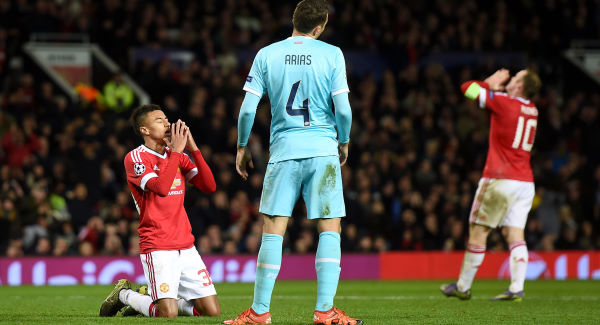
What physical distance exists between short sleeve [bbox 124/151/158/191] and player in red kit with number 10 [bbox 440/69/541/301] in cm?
361

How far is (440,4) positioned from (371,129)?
5014 millimetres

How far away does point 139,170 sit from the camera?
710cm

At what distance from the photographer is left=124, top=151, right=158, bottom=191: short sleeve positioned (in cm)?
706

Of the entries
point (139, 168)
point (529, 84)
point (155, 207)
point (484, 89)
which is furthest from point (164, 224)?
point (529, 84)

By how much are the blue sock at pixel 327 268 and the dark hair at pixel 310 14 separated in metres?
1.37

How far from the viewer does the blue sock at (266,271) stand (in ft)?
20.1

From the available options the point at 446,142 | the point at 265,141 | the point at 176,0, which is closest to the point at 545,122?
the point at 446,142

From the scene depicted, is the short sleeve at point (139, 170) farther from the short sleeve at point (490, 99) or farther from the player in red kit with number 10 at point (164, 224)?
the short sleeve at point (490, 99)

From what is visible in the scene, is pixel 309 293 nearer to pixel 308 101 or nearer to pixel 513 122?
pixel 513 122

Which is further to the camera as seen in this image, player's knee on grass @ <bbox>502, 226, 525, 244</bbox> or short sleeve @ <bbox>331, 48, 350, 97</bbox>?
player's knee on grass @ <bbox>502, 226, 525, 244</bbox>

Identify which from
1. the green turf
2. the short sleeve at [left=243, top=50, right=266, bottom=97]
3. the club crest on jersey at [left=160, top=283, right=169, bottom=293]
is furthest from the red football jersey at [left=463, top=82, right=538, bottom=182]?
the club crest on jersey at [left=160, top=283, right=169, bottom=293]

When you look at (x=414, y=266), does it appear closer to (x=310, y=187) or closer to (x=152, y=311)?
(x=152, y=311)

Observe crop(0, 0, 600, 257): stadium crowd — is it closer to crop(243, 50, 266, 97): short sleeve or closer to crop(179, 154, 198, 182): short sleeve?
crop(179, 154, 198, 182): short sleeve

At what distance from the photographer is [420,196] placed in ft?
54.9
